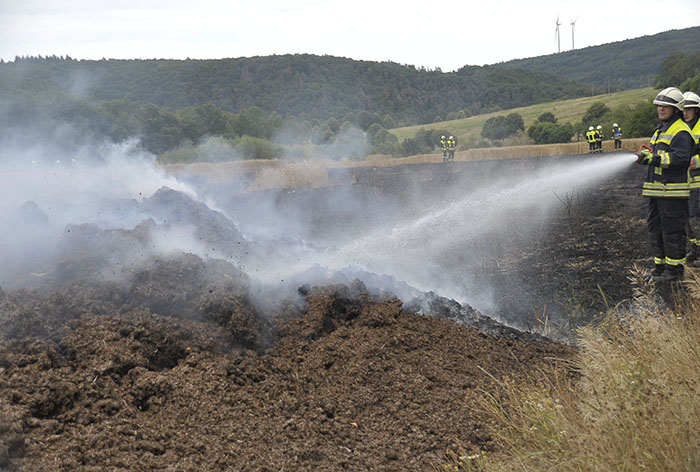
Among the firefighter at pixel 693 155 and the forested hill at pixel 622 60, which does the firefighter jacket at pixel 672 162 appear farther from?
the forested hill at pixel 622 60

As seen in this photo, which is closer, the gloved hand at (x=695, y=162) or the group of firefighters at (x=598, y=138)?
the gloved hand at (x=695, y=162)

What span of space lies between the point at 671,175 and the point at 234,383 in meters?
6.01

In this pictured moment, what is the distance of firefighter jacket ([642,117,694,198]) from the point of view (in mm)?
7348

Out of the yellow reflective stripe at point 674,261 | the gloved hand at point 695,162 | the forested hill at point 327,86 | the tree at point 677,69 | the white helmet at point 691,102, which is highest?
the forested hill at point 327,86

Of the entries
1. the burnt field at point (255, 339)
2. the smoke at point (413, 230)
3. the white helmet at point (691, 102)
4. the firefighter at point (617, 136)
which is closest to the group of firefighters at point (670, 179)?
the burnt field at point (255, 339)

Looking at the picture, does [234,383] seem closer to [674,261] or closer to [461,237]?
[674,261]

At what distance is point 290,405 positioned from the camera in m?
4.45

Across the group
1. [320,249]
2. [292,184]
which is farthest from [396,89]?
[320,249]

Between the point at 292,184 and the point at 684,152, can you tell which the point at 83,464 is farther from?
the point at 292,184

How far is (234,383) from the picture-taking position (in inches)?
189

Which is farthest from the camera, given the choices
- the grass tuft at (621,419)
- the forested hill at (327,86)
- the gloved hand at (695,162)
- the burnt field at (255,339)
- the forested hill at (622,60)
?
the forested hill at (622,60)

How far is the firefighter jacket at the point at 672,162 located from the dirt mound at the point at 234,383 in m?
2.95

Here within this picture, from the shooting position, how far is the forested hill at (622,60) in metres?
133

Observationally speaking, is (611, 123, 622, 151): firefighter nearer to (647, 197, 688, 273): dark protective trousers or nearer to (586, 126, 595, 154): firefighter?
(586, 126, 595, 154): firefighter
